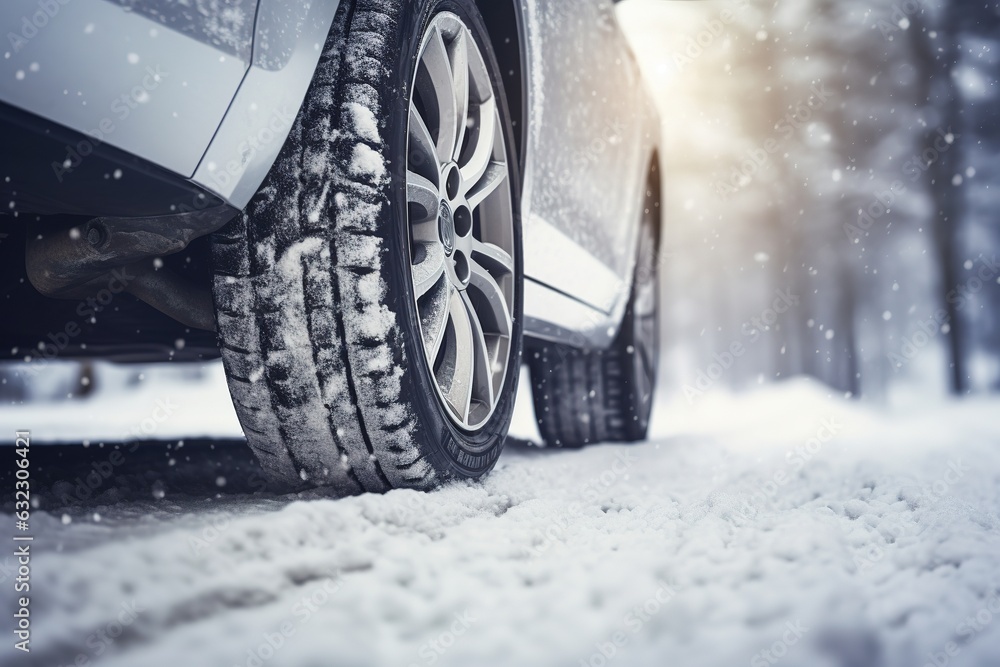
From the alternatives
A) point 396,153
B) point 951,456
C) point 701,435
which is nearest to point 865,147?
point 701,435

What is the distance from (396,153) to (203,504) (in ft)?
2.54

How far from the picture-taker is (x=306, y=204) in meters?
1.18

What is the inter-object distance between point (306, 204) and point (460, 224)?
51cm

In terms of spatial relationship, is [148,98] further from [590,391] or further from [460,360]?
[590,391]

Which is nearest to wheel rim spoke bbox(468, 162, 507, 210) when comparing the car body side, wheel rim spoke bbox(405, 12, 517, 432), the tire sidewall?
wheel rim spoke bbox(405, 12, 517, 432)

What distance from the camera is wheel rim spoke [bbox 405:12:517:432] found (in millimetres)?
1466

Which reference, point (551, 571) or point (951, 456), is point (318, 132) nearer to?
point (551, 571)

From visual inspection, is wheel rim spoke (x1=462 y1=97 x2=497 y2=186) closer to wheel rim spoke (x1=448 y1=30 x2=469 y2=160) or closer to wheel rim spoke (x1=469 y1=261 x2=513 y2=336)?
wheel rim spoke (x1=448 y1=30 x2=469 y2=160)

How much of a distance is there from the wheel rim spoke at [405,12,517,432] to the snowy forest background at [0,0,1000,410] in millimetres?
1681

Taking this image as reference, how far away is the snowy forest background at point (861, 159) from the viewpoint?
7.17 meters

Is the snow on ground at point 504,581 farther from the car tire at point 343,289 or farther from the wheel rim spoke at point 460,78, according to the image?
the wheel rim spoke at point 460,78

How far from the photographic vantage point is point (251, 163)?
3.51ft

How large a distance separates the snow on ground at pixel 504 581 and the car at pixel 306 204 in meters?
0.20

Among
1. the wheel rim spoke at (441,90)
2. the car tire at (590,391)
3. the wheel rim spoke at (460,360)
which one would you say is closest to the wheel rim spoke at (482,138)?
the wheel rim spoke at (441,90)
